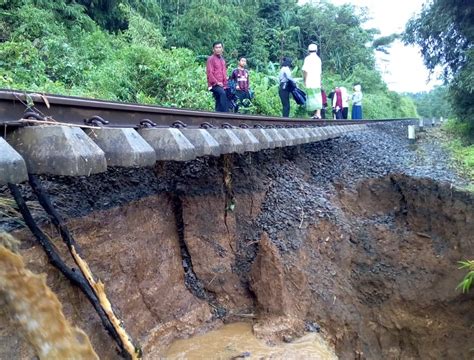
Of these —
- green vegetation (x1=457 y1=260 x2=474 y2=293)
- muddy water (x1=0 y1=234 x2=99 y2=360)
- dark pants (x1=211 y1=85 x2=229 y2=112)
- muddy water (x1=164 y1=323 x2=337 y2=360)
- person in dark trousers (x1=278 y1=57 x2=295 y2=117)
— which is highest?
person in dark trousers (x1=278 y1=57 x2=295 y2=117)

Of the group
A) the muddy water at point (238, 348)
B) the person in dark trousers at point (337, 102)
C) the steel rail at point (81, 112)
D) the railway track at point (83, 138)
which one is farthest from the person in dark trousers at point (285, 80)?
the person in dark trousers at point (337, 102)

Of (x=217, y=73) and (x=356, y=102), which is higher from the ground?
(x=217, y=73)

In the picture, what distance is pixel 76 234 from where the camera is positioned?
9.90 feet

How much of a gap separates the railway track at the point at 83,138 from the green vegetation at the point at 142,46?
14.9ft

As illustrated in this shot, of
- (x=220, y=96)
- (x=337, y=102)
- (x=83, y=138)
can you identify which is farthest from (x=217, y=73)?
(x=337, y=102)

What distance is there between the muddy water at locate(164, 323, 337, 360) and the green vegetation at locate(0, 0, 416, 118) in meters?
4.86

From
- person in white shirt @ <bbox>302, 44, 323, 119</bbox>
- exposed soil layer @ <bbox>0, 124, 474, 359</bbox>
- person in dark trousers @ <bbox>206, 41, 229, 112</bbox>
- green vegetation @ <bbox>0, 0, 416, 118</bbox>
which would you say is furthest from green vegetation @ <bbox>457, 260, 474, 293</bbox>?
green vegetation @ <bbox>0, 0, 416, 118</bbox>

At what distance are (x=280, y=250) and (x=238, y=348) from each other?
1.34 m

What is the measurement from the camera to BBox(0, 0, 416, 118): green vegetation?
9039mm

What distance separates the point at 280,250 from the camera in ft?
16.1

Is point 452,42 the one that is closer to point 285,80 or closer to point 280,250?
point 285,80

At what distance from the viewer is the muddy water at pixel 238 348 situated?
376cm

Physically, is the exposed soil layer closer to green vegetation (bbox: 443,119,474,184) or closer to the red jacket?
green vegetation (bbox: 443,119,474,184)

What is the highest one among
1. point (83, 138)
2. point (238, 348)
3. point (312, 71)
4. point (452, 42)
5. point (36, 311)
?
point (452, 42)
